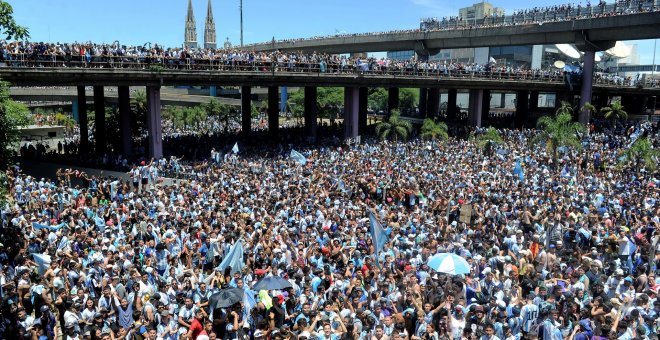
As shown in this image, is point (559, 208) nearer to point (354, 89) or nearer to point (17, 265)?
point (17, 265)

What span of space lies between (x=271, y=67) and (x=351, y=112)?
840 cm

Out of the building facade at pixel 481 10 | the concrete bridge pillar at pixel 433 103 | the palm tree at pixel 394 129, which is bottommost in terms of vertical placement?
the palm tree at pixel 394 129

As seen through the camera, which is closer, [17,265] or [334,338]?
[334,338]

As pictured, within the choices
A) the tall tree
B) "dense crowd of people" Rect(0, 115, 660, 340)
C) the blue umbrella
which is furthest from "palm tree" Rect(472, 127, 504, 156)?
the tall tree

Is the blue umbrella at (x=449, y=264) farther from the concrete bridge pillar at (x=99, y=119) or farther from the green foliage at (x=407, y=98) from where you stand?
the green foliage at (x=407, y=98)

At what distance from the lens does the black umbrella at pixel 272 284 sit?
369 inches

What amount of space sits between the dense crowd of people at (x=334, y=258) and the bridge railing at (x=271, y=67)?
204 inches

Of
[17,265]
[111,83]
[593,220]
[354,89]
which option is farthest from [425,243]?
[354,89]

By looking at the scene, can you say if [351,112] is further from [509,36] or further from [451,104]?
[509,36]

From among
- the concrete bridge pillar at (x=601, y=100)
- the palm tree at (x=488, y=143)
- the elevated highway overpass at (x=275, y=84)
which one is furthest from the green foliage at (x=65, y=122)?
the concrete bridge pillar at (x=601, y=100)

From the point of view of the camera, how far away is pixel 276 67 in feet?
102

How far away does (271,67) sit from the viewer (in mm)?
30609

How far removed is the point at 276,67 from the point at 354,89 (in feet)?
25.4

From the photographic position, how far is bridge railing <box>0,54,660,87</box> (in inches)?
906
